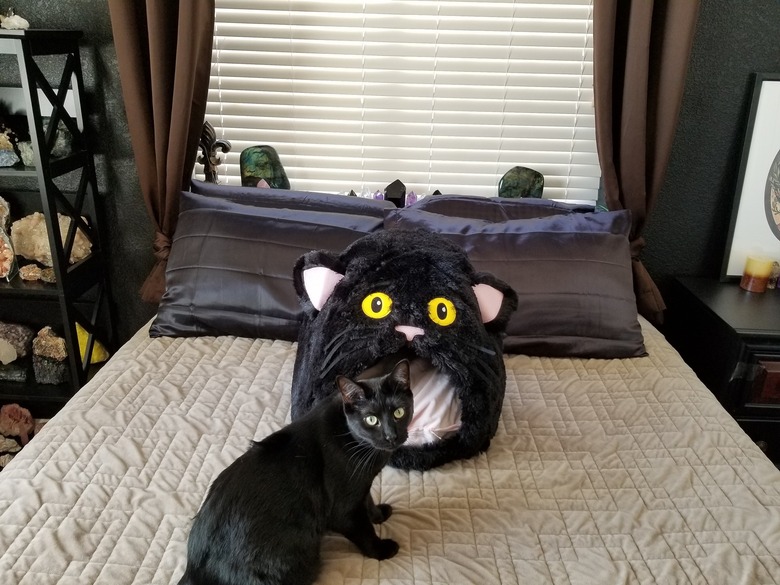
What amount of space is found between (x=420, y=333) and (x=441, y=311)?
0.21 ft

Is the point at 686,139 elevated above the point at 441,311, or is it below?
above

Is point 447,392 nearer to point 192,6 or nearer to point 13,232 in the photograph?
point 192,6

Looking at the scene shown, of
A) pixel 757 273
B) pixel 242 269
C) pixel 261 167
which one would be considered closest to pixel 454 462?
pixel 242 269

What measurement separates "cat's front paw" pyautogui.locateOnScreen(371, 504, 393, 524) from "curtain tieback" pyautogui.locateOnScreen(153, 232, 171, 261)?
1.33 metres

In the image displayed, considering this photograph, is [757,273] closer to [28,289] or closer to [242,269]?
[242,269]

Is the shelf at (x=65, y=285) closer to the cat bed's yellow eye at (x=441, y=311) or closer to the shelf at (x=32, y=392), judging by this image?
the shelf at (x=32, y=392)

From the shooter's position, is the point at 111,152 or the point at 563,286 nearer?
the point at 563,286

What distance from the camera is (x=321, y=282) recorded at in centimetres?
148

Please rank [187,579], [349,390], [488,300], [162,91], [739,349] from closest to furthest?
[187,579] → [349,390] → [488,300] → [739,349] → [162,91]

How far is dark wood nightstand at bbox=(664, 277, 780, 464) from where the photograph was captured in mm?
1967

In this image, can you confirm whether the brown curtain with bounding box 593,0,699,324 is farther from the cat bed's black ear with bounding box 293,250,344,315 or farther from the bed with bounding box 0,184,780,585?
the cat bed's black ear with bounding box 293,250,344,315

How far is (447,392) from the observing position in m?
1.44

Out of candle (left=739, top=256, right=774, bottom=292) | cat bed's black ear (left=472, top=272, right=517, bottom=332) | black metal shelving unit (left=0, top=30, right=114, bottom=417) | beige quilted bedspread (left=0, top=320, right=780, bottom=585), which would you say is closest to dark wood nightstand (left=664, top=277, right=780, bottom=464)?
candle (left=739, top=256, right=774, bottom=292)

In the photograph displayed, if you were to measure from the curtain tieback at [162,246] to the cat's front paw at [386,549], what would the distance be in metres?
1.41
